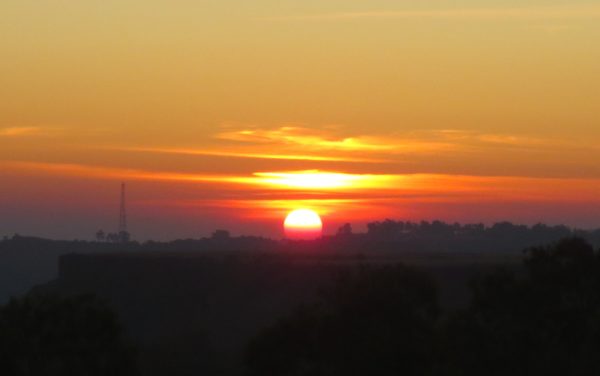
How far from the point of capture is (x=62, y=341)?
60.4 meters

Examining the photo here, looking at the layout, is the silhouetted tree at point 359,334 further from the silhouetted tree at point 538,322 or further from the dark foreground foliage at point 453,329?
the silhouetted tree at point 538,322

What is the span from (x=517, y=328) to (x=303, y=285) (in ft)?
235

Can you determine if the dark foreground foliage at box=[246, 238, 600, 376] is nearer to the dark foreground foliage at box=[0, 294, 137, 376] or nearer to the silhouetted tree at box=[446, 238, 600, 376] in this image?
the silhouetted tree at box=[446, 238, 600, 376]

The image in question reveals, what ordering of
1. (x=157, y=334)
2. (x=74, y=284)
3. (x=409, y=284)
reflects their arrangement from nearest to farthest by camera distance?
(x=409, y=284) → (x=157, y=334) → (x=74, y=284)

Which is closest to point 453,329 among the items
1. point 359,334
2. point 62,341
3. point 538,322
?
point 538,322

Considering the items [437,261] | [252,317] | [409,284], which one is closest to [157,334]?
[252,317]

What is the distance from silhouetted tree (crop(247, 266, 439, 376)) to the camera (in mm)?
59562

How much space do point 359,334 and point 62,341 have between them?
10289 mm

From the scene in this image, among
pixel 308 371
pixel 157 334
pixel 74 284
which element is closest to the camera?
pixel 308 371

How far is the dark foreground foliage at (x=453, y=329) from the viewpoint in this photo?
194 feet

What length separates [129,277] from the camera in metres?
142

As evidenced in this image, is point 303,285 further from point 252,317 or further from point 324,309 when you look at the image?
point 324,309

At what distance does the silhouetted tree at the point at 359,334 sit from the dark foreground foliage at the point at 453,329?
0.03 m

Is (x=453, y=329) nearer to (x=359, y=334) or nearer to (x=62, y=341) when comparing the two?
(x=359, y=334)
